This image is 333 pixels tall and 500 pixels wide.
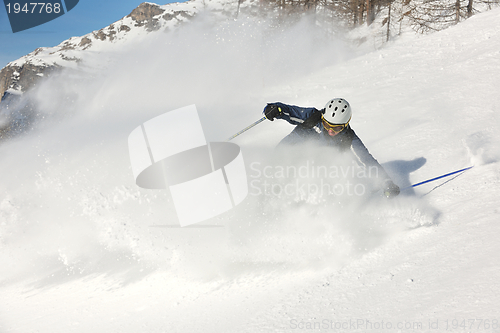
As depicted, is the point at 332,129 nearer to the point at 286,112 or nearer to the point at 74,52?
the point at 286,112

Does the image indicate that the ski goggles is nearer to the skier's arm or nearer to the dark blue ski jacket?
the dark blue ski jacket

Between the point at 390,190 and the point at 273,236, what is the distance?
70.2 inches

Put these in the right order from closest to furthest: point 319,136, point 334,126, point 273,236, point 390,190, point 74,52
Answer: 1. point 390,190
2. point 334,126
3. point 273,236
4. point 319,136
5. point 74,52

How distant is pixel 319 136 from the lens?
4438 millimetres

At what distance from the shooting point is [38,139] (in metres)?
7.95

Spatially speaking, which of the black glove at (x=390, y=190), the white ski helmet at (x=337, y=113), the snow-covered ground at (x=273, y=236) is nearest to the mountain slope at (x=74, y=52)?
the snow-covered ground at (x=273, y=236)

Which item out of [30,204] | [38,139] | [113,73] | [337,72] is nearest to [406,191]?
[30,204]

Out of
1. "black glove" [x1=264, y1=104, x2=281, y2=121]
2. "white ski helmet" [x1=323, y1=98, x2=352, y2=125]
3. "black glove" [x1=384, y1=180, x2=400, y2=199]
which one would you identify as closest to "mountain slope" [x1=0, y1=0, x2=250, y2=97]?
"black glove" [x1=264, y1=104, x2=281, y2=121]

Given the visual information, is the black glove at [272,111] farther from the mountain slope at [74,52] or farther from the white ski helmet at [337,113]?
the mountain slope at [74,52]

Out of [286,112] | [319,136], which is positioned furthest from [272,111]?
[319,136]

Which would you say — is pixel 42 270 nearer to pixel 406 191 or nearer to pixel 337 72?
pixel 406 191

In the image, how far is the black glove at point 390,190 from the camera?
13.0ft

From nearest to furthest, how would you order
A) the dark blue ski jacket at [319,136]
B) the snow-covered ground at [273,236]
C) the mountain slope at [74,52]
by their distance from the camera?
the snow-covered ground at [273,236], the dark blue ski jacket at [319,136], the mountain slope at [74,52]

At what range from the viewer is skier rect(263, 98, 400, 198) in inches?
160
